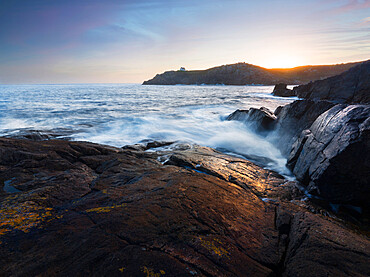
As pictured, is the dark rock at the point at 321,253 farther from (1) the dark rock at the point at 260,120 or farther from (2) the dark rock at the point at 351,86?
(2) the dark rock at the point at 351,86

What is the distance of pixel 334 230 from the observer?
2.55 m

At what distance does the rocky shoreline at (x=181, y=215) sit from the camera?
1.80 m

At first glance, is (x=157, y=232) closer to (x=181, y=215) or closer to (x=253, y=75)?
(x=181, y=215)

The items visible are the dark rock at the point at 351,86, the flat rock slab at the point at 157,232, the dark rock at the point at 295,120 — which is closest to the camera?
the flat rock slab at the point at 157,232

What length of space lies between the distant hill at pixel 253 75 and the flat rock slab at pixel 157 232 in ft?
404

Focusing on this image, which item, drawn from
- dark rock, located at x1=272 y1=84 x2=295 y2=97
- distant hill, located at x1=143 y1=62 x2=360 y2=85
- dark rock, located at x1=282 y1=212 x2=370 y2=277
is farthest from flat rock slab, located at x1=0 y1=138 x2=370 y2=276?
distant hill, located at x1=143 y1=62 x2=360 y2=85

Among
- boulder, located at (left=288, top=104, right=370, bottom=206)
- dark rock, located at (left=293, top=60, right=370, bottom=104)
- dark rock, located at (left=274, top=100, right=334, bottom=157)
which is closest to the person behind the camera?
boulder, located at (left=288, top=104, right=370, bottom=206)

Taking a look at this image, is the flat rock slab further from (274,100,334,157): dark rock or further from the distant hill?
the distant hill

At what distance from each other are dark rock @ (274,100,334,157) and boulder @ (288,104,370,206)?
2.69 m

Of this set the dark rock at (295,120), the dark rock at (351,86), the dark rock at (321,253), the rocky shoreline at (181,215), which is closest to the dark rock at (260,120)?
the dark rock at (295,120)

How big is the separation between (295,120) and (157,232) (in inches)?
358

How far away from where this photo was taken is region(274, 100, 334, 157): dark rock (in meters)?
7.75

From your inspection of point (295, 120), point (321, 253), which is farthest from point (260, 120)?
point (321, 253)

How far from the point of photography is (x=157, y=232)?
212 centimetres
